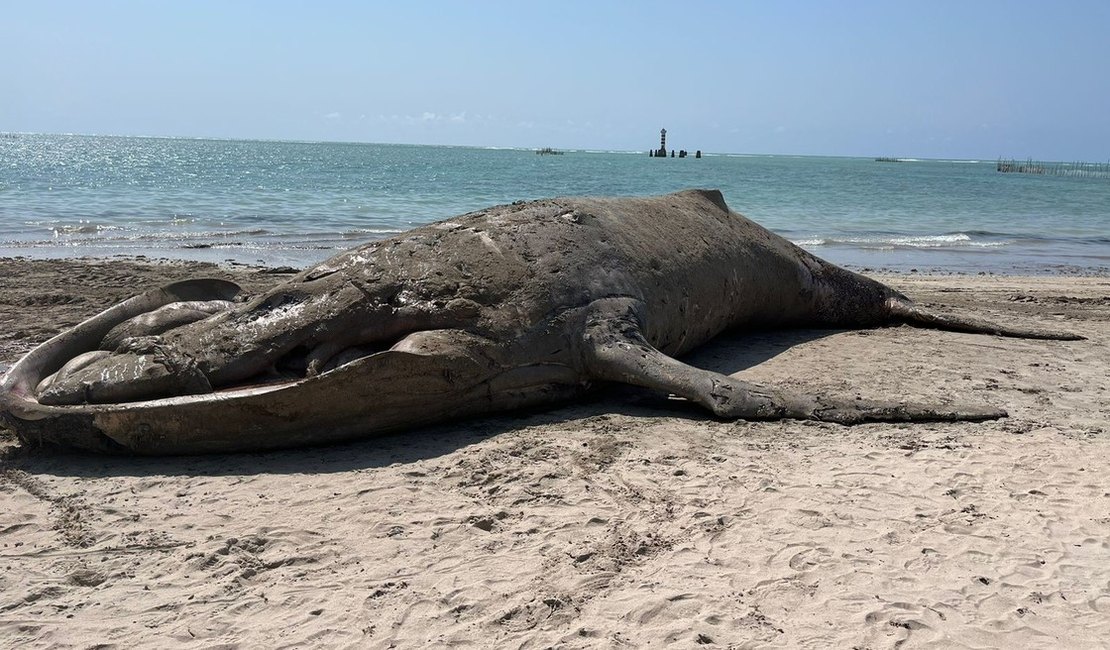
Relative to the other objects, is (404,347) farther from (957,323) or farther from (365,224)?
(365,224)

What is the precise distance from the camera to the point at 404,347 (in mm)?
5250

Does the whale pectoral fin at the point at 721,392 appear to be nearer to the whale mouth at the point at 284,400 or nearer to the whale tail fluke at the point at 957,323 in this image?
the whale mouth at the point at 284,400

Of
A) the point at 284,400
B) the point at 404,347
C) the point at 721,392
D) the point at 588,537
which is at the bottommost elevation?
the point at 588,537

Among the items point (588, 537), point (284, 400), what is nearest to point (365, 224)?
point (284, 400)

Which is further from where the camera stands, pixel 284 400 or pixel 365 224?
pixel 365 224

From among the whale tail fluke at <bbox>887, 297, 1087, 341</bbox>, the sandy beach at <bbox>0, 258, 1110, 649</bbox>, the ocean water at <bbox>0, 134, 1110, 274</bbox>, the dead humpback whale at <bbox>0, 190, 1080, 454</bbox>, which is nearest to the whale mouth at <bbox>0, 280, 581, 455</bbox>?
the dead humpback whale at <bbox>0, 190, 1080, 454</bbox>

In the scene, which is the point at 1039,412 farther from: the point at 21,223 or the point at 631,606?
the point at 21,223

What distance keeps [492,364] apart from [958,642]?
3.13 m

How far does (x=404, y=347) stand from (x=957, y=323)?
6014mm

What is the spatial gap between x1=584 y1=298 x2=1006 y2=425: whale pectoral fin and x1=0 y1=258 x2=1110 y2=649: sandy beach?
0.50ft

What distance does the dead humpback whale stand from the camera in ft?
16.1

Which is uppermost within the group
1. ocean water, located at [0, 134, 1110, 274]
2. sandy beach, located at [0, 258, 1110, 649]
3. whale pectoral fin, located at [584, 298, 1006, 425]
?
ocean water, located at [0, 134, 1110, 274]

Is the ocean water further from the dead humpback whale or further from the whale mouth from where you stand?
the whale mouth

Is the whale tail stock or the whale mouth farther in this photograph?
the whale tail stock
